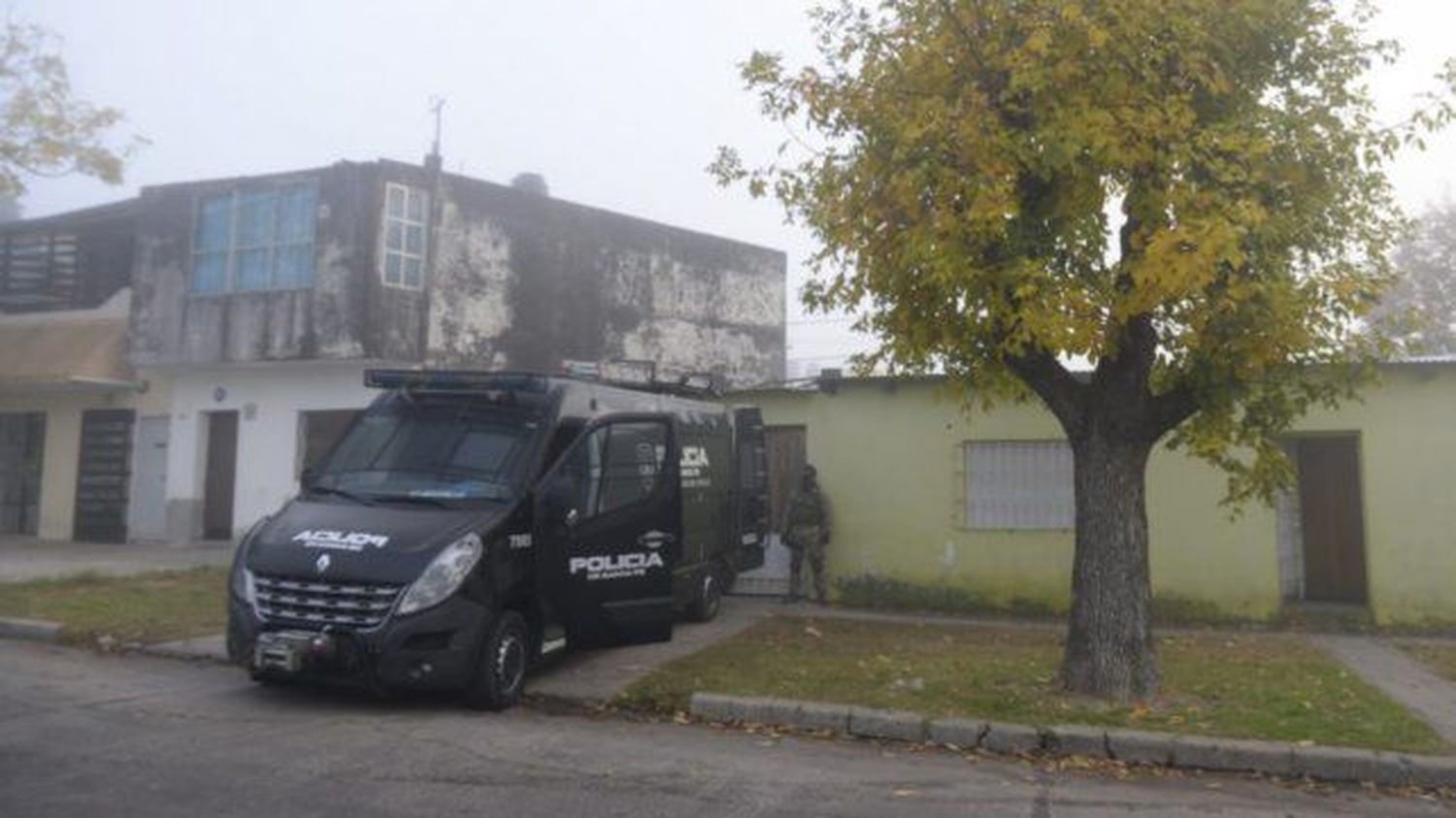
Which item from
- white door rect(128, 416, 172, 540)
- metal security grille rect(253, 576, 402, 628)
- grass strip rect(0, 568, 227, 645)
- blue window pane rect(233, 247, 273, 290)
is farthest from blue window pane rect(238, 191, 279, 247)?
metal security grille rect(253, 576, 402, 628)

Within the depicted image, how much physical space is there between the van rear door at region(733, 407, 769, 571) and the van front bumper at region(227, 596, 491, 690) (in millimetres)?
5467

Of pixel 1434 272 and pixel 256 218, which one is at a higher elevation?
pixel 1434 272

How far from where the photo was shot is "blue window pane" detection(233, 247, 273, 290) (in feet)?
67.3

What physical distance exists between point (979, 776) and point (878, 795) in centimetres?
91

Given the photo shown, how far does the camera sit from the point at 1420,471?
43.3ft

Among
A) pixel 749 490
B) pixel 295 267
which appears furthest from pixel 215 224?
pixel 749 490

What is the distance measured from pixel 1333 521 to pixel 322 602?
11.9 meters

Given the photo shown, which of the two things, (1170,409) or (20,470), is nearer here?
(1170,409)

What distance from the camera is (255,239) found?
20.6 m

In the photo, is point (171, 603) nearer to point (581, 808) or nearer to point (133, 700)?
point (133, 700)

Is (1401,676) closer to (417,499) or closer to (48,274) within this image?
(417,499)

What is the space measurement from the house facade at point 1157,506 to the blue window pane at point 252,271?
9722 mm

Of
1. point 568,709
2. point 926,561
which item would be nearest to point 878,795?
point 568,709

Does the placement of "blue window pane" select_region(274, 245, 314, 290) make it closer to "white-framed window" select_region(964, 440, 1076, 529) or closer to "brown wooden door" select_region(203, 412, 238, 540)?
"brown wooden door" select_region(203, 412, 238, 540)
